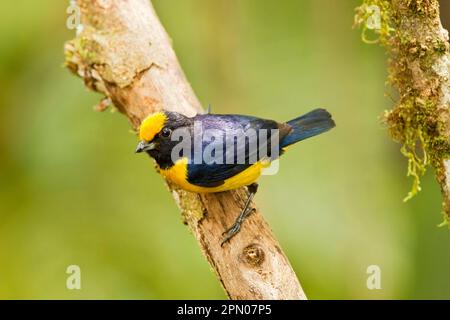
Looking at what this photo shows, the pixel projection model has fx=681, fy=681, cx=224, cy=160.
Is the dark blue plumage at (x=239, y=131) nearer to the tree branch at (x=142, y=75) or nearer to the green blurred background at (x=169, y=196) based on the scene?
the tree branch at (x=142, y=75)

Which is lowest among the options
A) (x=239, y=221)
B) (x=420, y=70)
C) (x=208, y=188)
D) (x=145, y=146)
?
(x=239, y=221)

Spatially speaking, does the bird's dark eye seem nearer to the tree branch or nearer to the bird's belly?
the bird's belly

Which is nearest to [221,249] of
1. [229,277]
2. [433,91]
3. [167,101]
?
[229,277]

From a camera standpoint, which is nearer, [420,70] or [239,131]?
[420,70]

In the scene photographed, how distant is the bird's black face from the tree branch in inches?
10.2

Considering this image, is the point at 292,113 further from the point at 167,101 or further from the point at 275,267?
the point at 275,267

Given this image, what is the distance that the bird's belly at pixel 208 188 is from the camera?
11.3ft

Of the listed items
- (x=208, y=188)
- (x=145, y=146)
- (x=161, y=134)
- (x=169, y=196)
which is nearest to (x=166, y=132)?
(x=161, y=134)

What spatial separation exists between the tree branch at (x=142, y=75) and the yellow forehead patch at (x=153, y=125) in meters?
0.39

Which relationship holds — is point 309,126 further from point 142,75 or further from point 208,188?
point 142,75

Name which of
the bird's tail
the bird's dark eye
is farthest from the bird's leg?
the bird's dark eye

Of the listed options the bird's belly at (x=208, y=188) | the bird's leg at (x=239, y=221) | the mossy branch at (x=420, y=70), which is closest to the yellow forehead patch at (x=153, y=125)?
the bird's belly at (x=208, y=188)

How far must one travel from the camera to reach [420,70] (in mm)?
2949

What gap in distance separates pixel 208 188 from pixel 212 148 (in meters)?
0.22
